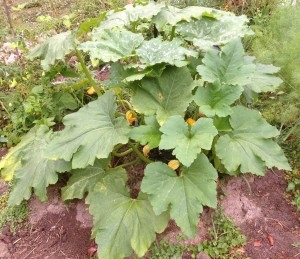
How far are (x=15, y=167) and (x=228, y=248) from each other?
1938 millimetres

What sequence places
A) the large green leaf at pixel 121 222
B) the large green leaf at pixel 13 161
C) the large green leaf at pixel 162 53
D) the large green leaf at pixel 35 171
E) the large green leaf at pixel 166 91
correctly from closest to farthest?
1. the large green leaf at pixel 121 222
2. the large green leaf at pixel 162 53
3. the large green leaf at pixel 166 91
4. the large green leaf at pixel 35 171
5. the large green leaf at pixel 13 161

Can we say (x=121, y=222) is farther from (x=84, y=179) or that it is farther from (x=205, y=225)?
(x=205, y=225)

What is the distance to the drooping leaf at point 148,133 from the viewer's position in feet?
7.85

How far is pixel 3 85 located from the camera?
4113 mm

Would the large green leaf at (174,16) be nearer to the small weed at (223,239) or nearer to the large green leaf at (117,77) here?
the large green leaf at (117,77)

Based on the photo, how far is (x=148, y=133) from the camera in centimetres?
244

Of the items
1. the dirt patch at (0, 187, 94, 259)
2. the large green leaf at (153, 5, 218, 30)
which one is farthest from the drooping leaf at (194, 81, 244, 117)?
the dirt patch at (0, 187, 94, 259)

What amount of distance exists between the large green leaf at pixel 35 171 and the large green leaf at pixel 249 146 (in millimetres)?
1251

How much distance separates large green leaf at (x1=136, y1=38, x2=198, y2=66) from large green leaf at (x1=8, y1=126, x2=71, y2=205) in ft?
3.44

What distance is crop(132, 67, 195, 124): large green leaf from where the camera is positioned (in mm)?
2623

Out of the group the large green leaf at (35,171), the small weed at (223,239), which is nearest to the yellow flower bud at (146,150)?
the large green leaf at (35,171)

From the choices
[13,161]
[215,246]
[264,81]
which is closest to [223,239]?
[215,246]

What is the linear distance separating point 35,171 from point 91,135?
25.7 inches

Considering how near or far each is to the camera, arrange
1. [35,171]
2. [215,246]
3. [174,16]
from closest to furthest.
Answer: [215,246], [35,171], [174,16]
